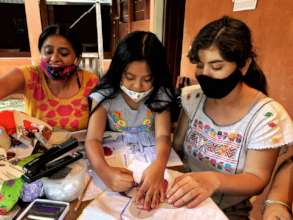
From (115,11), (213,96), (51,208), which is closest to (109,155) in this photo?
(51,208)

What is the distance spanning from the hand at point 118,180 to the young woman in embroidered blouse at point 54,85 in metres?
0.51

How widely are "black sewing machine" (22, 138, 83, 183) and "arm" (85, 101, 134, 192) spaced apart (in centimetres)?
9

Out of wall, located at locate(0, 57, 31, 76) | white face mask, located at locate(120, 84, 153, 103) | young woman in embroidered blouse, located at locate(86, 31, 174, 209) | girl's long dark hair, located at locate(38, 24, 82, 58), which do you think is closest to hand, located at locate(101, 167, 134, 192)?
young woman in embroidered blouse, located at locate(86, 31, 174, 209)

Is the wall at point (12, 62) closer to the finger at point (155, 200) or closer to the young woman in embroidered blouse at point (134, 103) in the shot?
the young woman in embroidered blouse at point (134, 103)

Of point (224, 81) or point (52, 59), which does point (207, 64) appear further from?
point (52, 59)

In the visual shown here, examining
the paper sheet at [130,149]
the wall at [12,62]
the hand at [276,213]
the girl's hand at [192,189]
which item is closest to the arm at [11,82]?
the paper sheet at [130,149]

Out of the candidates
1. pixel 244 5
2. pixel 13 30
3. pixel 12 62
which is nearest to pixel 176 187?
pixel 244 5

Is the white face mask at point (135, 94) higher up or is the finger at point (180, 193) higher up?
the white face mask at point (135, 94)

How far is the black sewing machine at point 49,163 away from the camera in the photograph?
2.03ft

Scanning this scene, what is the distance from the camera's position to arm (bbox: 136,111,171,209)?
65 centimetres

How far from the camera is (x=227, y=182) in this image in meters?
0.76

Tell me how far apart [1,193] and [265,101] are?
85 cm

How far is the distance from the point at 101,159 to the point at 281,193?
0.60 meters

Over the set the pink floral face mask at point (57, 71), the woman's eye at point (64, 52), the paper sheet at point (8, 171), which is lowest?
the paper sheet at point (8, 171)
